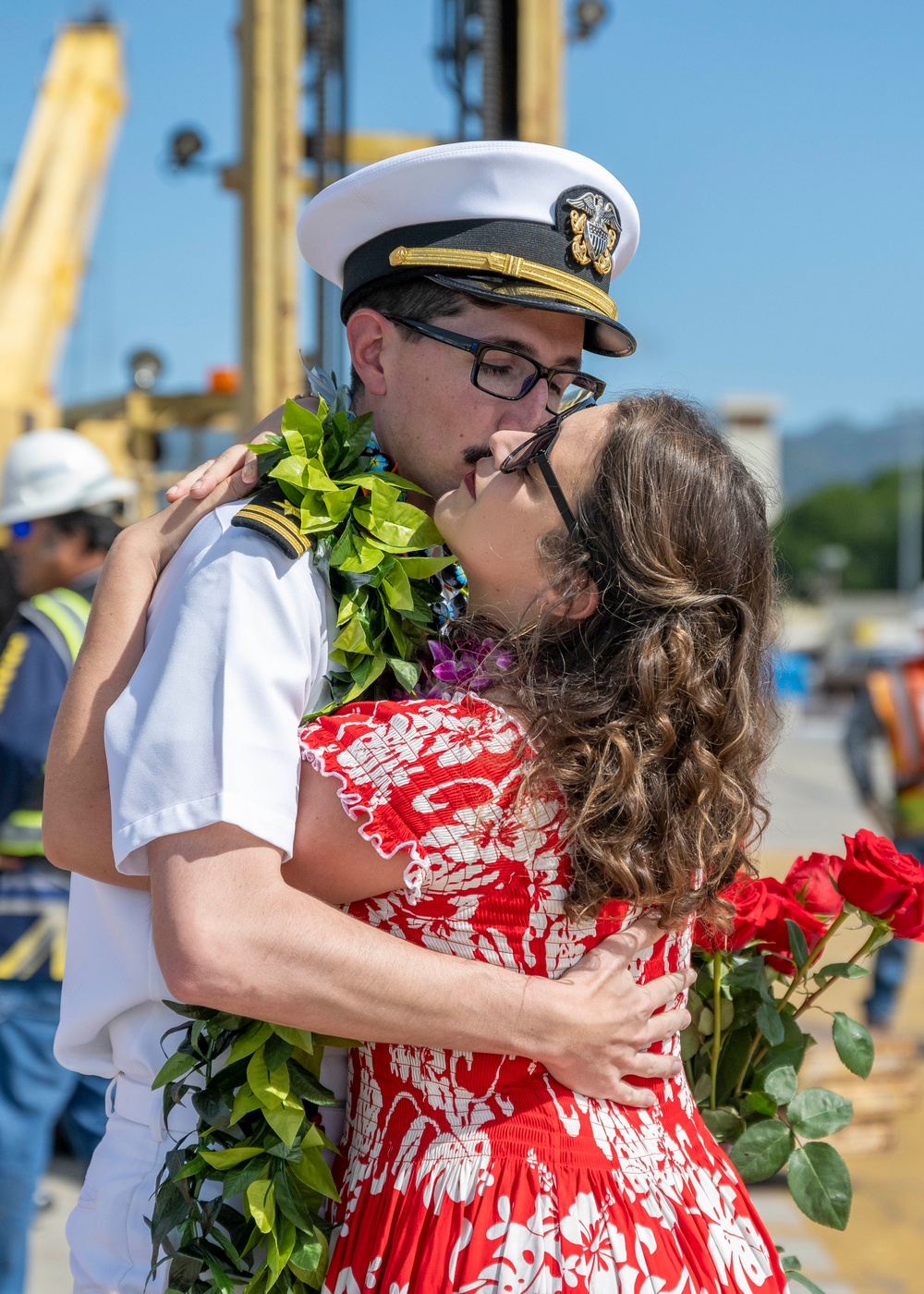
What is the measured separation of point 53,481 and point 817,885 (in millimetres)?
2752

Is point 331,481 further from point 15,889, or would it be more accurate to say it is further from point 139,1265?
point 15,889

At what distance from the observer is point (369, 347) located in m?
1.79

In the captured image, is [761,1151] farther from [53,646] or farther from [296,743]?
[53,646]

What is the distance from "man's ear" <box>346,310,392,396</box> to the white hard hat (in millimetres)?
2002

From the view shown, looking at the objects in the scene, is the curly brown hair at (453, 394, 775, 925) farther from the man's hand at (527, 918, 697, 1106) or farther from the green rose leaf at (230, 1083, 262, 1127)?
the green rose leaf at (230, 1083, 262, 1127)

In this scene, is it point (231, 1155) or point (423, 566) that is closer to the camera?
point (231, 1155)

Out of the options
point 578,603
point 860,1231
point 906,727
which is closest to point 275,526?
point 578,603

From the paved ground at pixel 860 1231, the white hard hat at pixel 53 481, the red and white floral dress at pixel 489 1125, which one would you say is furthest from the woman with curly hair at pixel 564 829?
the white hard hat at pixel 53 481

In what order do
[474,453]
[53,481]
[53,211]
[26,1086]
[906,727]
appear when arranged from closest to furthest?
1. [474,453]
2. [26,1086]
3. [53,481]
4. [906,727]
5. [53,211]

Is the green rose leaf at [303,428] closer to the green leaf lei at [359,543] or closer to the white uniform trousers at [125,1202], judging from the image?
the green leaf lei at [359,543]

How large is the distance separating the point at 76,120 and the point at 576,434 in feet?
70.3

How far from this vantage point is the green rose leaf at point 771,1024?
65.6 inches

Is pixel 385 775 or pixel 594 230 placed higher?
pixel 594 230

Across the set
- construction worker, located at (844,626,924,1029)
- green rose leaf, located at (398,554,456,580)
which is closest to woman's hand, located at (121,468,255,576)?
green rose leaf, located at (398,554,456,580)
